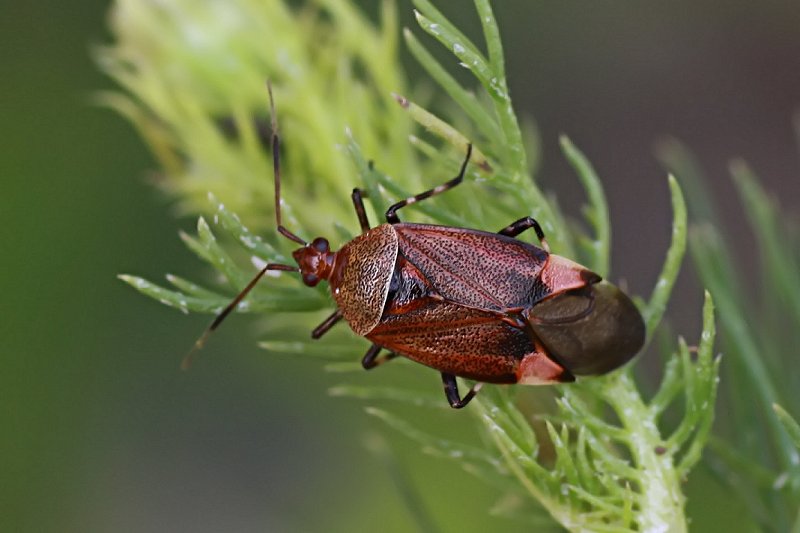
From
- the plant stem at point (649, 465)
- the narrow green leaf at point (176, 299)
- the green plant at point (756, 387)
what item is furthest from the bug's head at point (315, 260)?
the green plant at point (756, 387)

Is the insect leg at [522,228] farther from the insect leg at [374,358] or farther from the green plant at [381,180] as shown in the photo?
the insect leg at [374,358]

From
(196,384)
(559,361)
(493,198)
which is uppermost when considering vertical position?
(493,198)

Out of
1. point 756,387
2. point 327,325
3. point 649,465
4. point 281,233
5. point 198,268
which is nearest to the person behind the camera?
point 649,465

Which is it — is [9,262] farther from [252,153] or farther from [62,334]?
[252,153]

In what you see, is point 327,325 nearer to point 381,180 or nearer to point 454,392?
point 454,392

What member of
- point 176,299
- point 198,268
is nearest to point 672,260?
point 176,299

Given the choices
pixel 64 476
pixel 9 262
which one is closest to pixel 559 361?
pixel 9 262

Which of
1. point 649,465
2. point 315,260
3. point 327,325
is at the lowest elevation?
point 649,465
